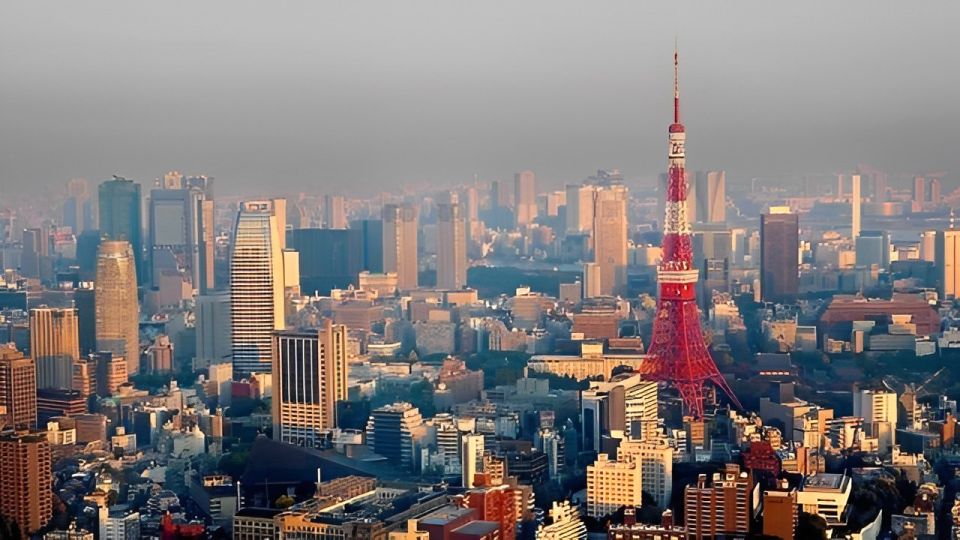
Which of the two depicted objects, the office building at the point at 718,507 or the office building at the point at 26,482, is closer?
the office building at the point at 718,507

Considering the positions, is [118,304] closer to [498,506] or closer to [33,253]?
[33,253]

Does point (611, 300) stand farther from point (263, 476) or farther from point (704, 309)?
point (263, 476)

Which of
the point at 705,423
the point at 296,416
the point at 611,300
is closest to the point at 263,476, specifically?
the point at 296,416

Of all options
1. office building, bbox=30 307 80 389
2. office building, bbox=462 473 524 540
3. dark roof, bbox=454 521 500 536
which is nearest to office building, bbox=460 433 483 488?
office building, bbox=462 473 524 540

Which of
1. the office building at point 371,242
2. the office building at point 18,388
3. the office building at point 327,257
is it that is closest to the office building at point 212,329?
the office building at point 327,257

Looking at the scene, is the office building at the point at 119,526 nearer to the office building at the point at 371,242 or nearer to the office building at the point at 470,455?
the office building at the point at 470,455
